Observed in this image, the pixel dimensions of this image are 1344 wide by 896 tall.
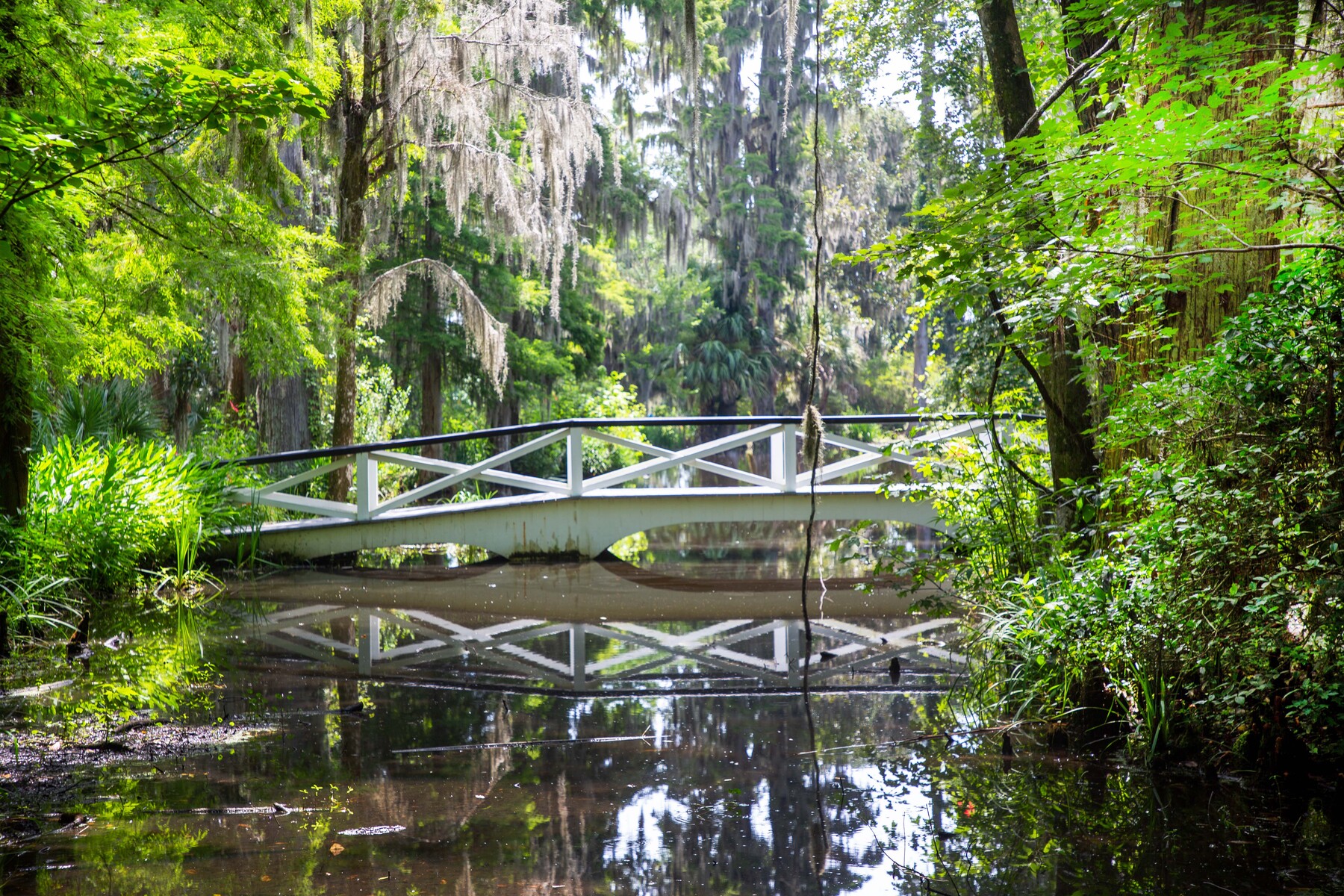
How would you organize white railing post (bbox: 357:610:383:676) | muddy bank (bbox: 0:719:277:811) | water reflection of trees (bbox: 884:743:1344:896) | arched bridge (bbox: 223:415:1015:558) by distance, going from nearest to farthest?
water reflection of trees (bbox: 884:743:1344:896), muddy bank (bbox: 0:719:277:811), white railing post (bbox: 357:610:383:676), arched bridge (bbox: 223:415:1015:558)

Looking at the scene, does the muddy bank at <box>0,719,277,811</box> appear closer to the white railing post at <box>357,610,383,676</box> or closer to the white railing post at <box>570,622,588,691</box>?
the white railing post at <box>357,610,383,676</box>

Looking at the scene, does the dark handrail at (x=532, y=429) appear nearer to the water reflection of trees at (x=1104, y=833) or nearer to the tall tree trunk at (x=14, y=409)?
the tall tree trunk at (x=14, y=409)

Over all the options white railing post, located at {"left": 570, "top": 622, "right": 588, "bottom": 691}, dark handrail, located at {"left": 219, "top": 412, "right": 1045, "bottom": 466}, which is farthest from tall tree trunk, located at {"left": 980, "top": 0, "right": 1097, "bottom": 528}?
dark handrail, located at {"left": 219, "top": 412, "right": 1045, "bottom": 466}

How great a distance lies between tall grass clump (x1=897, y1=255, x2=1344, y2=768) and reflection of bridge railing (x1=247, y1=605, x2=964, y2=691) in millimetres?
1556

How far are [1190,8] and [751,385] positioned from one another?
66.4 feet

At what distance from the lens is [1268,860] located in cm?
277

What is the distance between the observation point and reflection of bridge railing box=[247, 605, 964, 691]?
5223 mm

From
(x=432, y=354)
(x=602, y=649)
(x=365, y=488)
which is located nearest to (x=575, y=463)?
(x=365, y=488)

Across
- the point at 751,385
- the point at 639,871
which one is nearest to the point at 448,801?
the point at 639,871

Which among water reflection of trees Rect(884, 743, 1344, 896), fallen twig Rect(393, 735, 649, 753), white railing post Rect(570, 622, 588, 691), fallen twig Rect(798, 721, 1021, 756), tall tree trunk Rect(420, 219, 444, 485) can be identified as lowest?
water reflection of trees Rect(884, 743, 1344, 896)

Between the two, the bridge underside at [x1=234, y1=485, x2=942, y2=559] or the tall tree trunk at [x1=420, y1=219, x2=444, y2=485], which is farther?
the tall tree trunk at [x1=420, y1=219, x2=444, y2=485]

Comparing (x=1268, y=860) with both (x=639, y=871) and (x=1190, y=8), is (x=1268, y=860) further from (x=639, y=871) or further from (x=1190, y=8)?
(x=1190, y=8)

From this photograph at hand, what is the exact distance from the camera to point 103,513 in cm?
729

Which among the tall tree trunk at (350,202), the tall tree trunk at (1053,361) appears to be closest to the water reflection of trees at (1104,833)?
the tall tree trunk at (1053,361)
